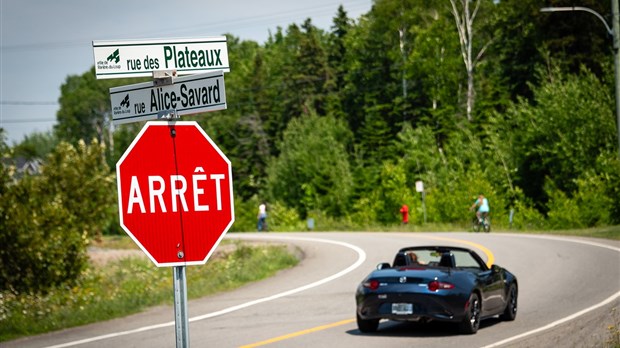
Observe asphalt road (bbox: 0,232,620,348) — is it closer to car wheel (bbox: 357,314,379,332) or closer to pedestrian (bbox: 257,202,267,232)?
car wheel (bbox: 357,314,379,332)

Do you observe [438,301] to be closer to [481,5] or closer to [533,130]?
[533,130]

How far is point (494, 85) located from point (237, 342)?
60142 millimetres

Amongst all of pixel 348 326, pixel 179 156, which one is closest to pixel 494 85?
pixel 348 326

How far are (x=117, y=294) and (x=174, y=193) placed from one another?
20.4 m

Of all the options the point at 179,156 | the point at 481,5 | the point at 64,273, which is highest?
the point at 481,5

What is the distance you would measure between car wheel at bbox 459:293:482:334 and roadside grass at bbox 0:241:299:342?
A: 308 inches

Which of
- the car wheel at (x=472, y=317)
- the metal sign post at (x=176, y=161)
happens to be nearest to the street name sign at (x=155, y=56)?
the metal sign post at (x=176, y=161)

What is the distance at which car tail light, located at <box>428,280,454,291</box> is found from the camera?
14844 millimetres

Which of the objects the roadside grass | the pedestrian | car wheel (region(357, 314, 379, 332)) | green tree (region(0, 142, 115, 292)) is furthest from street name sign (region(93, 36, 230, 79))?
the pedestrian

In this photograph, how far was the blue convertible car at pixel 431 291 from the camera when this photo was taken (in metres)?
14.8

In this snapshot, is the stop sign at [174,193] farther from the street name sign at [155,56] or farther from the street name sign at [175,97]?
the street name sign at [155,56]

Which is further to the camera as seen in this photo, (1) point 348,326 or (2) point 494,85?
(2) point 494,85

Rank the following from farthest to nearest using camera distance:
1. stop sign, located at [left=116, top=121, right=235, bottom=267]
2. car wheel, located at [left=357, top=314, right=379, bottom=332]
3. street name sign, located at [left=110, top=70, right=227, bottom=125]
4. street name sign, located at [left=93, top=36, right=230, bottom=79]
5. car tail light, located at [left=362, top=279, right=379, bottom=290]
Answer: car wheel, located at [left=357, top=314, right=379, bottom=332]
car tail light, located at [left=362, top=279, right=379, bottom=290]
street name sign, located at [left=93, top=36, right=230, bottom=79]
street name sign, located at [left=110, top=70, right=227, bottom=125]
stop sign, located at [left=116, top=121, right=235, bottom=267]

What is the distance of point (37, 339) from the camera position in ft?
56.7
